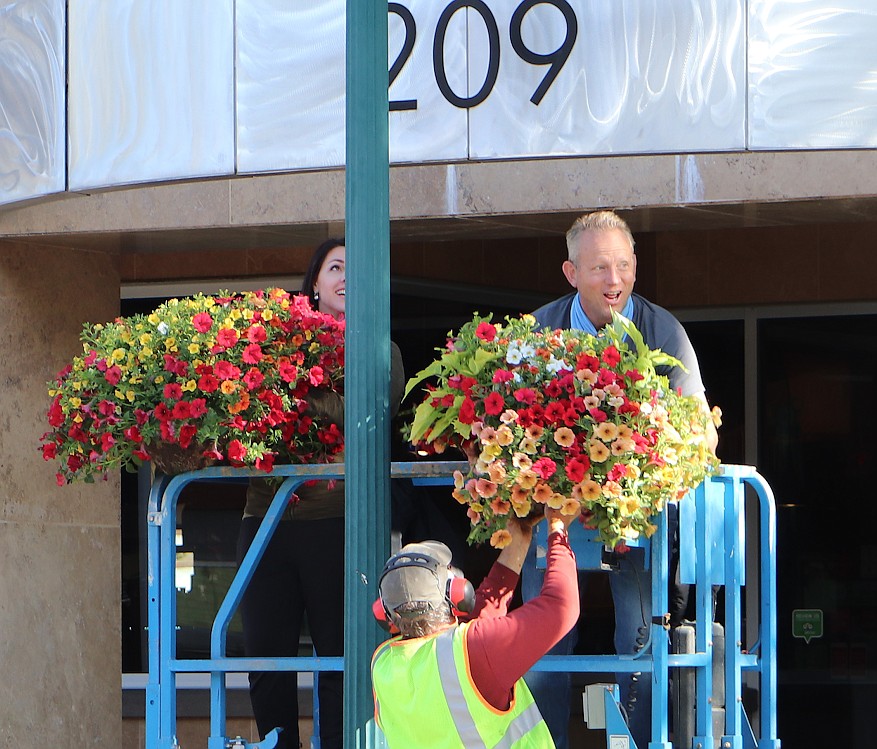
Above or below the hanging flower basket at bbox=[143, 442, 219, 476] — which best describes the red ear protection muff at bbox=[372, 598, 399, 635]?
below

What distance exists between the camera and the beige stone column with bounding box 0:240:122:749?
22.8 ft

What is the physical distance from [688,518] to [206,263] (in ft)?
14.9

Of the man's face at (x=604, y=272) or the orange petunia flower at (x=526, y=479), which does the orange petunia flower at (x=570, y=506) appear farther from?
the man's face at (x=604, y=272)

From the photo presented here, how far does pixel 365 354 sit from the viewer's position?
386cm

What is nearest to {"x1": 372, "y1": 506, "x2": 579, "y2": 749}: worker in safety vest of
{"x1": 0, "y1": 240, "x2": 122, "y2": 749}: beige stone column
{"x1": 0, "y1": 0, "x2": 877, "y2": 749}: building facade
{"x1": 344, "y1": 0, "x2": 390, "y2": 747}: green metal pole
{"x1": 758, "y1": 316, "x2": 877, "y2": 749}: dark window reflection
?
{"x1": 344, "y1": 0, "x2": 390, "y2": 747}: green metal pole

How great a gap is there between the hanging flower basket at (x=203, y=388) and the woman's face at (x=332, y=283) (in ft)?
1.52

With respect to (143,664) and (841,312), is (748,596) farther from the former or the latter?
(143,664)

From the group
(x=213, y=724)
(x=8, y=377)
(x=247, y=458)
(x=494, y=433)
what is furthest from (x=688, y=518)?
(x=8, y=377)

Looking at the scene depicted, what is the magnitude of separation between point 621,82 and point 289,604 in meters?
2.42

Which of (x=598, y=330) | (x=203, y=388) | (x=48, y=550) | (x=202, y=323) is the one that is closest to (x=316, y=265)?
(x=202, y=323)

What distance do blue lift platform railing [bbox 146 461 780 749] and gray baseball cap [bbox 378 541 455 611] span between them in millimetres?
556

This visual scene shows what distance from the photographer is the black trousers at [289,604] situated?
187 inches

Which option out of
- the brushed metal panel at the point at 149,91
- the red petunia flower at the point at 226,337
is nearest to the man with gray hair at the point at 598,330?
the red petunia flower at the point at 226,337

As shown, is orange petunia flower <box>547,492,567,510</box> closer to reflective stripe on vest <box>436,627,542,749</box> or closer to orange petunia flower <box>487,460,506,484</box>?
orange petunia flower <box>487,460,506,484</box>
